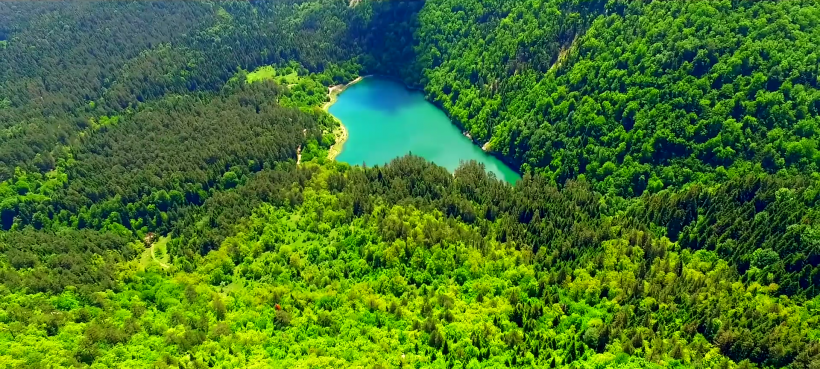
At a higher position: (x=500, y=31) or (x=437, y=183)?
(x=500, y=31)

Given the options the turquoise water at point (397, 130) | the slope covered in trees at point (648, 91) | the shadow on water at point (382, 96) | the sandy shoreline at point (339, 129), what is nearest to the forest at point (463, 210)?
the slope covered in trees at point (648, 91)

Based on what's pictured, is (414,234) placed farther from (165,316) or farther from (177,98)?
(177,98)

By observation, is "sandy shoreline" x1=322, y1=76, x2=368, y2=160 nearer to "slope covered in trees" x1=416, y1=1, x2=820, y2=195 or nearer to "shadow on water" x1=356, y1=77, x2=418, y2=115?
"shadow on water" x1=356, y1=77, x2=418, y2=115

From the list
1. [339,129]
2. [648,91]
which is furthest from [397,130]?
[648,91]

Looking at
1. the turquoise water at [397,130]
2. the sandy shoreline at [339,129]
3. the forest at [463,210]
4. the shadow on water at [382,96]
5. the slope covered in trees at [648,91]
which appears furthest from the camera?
the shadow on water at [382,96]

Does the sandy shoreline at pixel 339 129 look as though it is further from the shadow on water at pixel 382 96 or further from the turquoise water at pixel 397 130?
the shadow on water at pixel 382 96

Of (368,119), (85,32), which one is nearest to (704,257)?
(368,119)

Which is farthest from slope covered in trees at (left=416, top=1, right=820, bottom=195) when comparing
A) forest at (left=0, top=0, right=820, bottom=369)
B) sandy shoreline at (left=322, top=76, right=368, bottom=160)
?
sandy shoreline at (left=322, top=76, right=368, bottom=160)
